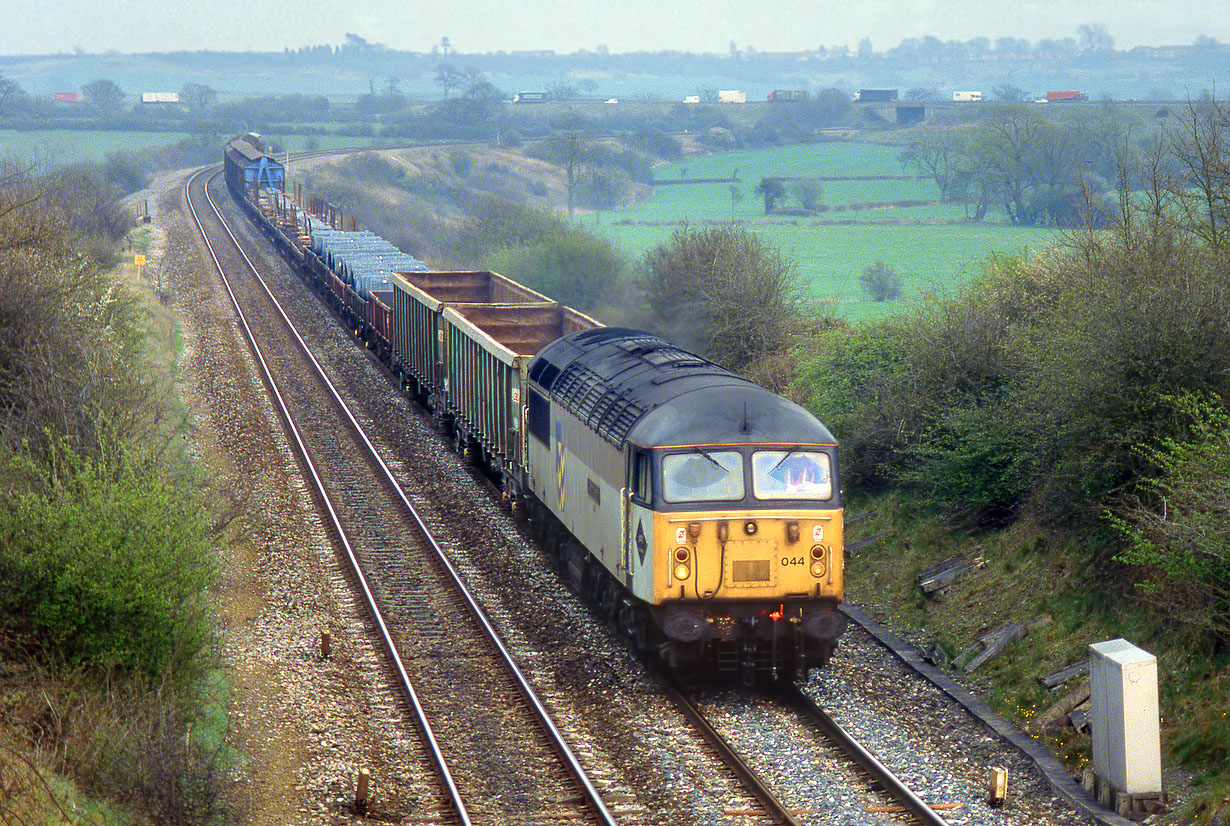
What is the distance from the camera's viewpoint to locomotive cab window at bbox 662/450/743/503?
14594mm

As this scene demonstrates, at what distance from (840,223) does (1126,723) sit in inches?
3380

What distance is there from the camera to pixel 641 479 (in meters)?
14.9

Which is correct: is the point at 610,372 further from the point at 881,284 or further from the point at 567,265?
the point at 881,284

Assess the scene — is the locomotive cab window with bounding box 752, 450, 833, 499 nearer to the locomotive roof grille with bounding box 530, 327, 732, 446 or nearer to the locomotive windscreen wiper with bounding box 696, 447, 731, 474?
the locomotive windscreen wiper with bounding box 696, 447, 731, 474

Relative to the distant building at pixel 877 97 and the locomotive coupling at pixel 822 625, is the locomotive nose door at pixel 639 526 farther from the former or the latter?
the distant building at pixel 877 97

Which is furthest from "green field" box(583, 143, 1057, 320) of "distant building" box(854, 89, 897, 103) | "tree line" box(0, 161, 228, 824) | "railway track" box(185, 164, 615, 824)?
"distant building" box(854, 89, 897, 103)

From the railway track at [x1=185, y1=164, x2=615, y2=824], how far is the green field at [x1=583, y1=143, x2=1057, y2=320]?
17091 millimetres

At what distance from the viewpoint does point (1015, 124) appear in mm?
93562

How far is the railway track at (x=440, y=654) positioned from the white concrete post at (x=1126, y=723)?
4847mm

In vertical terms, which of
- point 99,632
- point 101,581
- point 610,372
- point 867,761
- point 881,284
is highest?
point 610,372

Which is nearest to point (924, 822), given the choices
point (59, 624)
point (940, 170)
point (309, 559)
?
point (59, 624)

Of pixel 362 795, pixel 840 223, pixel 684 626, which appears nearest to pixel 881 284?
pixel 840 223

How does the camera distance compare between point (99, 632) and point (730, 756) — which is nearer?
point (99, 632)

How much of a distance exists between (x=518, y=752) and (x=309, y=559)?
8472mm
